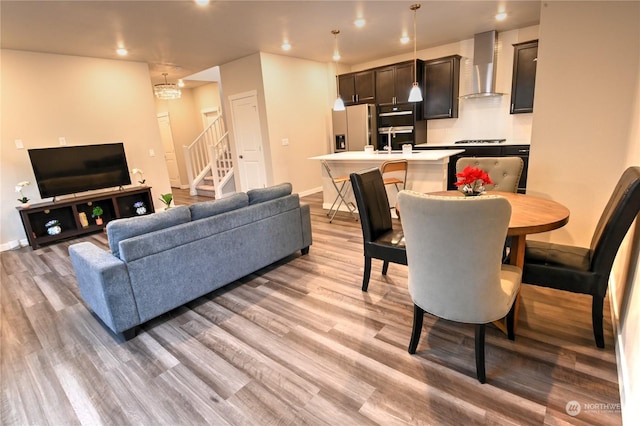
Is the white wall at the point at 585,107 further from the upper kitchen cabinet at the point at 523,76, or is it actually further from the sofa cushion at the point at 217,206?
the sofa cushion at the point at 217,206

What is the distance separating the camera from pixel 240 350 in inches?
81.7

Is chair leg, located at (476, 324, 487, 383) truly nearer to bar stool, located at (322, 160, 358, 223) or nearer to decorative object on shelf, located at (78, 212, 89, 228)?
bar stool, located at (322, 160, 358, 223)

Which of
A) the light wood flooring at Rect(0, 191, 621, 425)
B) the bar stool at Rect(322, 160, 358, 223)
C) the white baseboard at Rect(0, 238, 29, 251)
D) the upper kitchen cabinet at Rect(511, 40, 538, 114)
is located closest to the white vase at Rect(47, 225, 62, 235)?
the white baseboard at Rect(0, 238, 29, 251)

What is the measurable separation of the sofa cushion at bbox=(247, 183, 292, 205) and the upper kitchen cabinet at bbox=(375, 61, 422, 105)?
3871 millimetres

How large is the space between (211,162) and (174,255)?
537 centimetres

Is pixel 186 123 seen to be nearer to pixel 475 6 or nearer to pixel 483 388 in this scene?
pixel 475 6

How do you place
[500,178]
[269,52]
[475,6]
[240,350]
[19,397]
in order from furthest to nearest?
[269,52]
[475,6]
[500,178]
[240,350]
[19,397]

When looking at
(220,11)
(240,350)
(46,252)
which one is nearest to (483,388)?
(240,350)

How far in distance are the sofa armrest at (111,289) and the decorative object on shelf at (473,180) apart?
2321 millimetres

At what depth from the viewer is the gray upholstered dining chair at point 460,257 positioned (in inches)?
54.8

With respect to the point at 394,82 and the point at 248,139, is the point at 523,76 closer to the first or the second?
the point at 394,82

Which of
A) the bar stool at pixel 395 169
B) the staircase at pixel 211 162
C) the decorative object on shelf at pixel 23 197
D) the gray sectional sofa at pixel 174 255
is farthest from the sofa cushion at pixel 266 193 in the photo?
the staircase at pixel 211 162

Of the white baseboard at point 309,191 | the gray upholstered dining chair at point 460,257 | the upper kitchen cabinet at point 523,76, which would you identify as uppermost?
the upper kitchen cabinet at point 523,76

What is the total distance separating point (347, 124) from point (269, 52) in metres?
2.02
